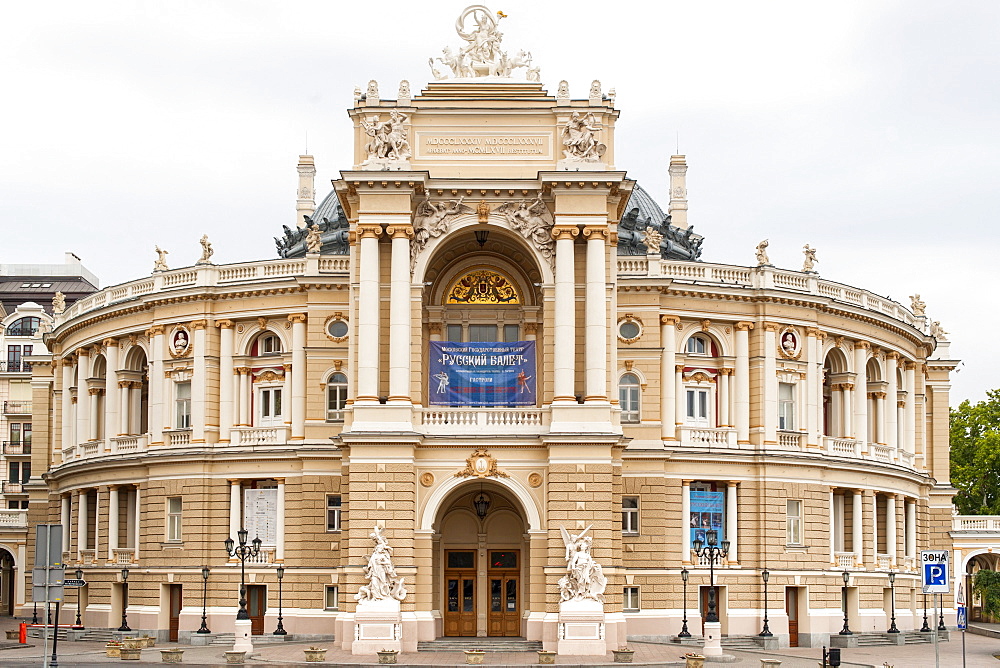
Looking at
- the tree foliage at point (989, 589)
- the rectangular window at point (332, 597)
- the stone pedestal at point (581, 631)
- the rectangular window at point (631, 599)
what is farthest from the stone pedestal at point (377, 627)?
the tree foliage at point (989, 589)

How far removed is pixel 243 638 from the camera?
5447cm

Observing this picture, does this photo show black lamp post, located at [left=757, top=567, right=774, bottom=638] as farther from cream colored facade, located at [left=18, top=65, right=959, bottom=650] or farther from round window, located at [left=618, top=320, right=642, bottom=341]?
round window, located at [left=618, top=320, right=642, bottom=341]

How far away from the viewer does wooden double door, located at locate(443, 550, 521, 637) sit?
60031mm

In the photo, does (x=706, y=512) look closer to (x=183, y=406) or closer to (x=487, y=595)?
(x=487, y=595)

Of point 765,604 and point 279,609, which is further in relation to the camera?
point 765,604

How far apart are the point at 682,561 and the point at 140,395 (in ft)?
92.1

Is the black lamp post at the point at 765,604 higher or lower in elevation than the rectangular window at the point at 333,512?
lower

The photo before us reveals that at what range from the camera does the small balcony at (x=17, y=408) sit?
107 m

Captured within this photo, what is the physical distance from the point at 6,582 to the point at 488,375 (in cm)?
5760

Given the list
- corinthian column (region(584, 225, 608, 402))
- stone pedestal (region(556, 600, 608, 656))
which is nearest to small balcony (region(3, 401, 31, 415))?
corinthian column (region(584, 225, 608, 402))

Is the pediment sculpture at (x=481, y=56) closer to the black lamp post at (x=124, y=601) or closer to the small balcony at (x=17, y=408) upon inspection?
the black lamp post at (x=124, y=601)

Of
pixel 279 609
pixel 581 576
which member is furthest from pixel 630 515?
pixel 279 609

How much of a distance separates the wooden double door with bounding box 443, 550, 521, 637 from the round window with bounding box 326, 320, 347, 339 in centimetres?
1182

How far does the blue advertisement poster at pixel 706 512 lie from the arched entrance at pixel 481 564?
9.84 metres
